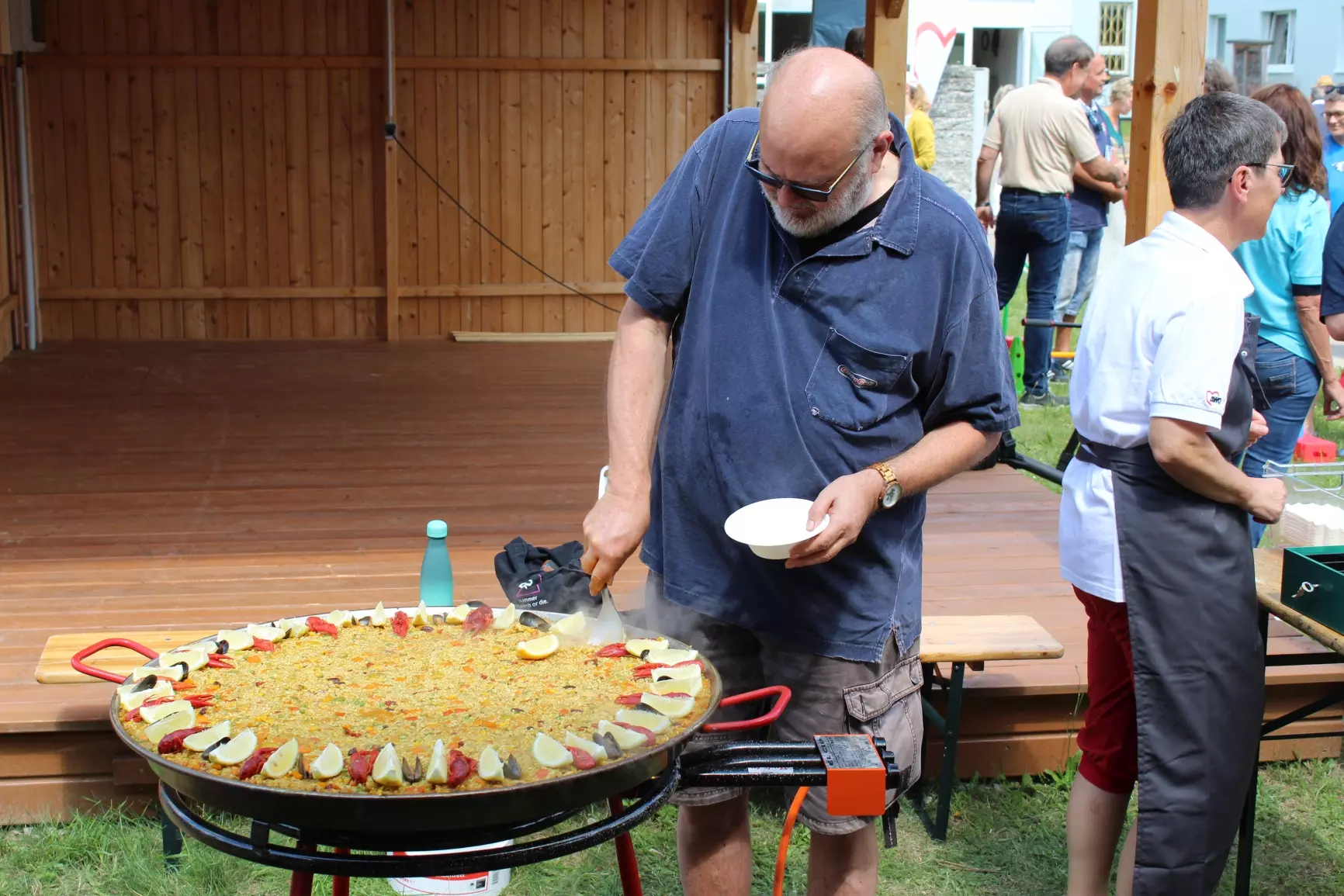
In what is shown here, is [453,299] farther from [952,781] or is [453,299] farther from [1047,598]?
[952,781]

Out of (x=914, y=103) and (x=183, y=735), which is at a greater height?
(x=914, y=103)

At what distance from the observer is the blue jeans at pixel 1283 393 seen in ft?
15.4

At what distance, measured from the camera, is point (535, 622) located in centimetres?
240

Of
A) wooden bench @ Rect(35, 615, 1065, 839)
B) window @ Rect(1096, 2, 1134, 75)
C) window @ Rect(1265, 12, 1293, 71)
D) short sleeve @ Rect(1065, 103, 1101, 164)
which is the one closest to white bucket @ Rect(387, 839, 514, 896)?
wooden bench @ Rect(35, 615, 1065, 839)

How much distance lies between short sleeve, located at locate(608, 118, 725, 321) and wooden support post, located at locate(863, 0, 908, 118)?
10.0 feet

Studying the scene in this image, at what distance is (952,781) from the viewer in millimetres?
3498

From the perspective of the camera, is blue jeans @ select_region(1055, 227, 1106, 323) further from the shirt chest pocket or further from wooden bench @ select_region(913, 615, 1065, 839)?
the shirt chest pocket

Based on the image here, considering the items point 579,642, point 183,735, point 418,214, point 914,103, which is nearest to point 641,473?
point 579,642

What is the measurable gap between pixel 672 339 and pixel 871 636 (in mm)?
644

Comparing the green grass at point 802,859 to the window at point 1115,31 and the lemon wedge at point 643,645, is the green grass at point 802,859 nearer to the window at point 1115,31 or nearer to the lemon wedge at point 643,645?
the lemon wedge at point 643,645

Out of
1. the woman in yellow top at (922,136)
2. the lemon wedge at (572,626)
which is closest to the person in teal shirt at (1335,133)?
the woman in yellow top at (922,136)

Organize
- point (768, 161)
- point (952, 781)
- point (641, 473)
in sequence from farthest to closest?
point (952, 781)
point (641, 473)
point (768, 161)

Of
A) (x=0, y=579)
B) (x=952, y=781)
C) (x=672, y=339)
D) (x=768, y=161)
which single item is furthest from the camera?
(x=0, y=579)

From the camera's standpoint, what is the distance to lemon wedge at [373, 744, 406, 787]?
1716mm
